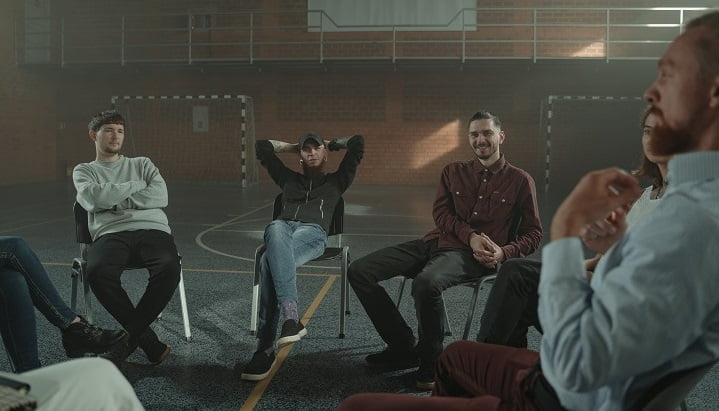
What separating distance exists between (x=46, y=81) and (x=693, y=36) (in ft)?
54.5

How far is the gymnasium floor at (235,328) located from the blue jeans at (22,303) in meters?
0.45

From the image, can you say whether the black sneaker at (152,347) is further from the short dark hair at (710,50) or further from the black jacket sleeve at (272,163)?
the short dark hair at (710,50)

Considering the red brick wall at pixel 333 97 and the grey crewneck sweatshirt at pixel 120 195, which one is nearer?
the grey crewneck sweatshirt at pixel 120 195

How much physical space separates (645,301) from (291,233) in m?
2.79

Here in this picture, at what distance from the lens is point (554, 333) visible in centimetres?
99

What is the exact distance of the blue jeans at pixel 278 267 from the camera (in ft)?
9.73

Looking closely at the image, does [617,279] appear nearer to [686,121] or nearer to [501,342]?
[686,121]

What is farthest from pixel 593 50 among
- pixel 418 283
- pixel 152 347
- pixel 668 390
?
Answer: pixel 668 390

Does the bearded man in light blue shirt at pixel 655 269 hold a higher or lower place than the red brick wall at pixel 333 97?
lower

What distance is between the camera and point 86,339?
2.71 m

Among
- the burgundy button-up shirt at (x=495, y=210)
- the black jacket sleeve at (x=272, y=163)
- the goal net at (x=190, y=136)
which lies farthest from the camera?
the goal net at (x=190, y=136)

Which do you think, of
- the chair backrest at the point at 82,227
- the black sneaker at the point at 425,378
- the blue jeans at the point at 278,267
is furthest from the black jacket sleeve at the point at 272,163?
the black sneaker at the point at 425,378

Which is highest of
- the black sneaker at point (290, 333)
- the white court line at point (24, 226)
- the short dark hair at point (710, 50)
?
the short dark hair at point (710, 50)

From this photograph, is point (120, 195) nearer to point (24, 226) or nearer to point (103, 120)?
point (103, 120)
